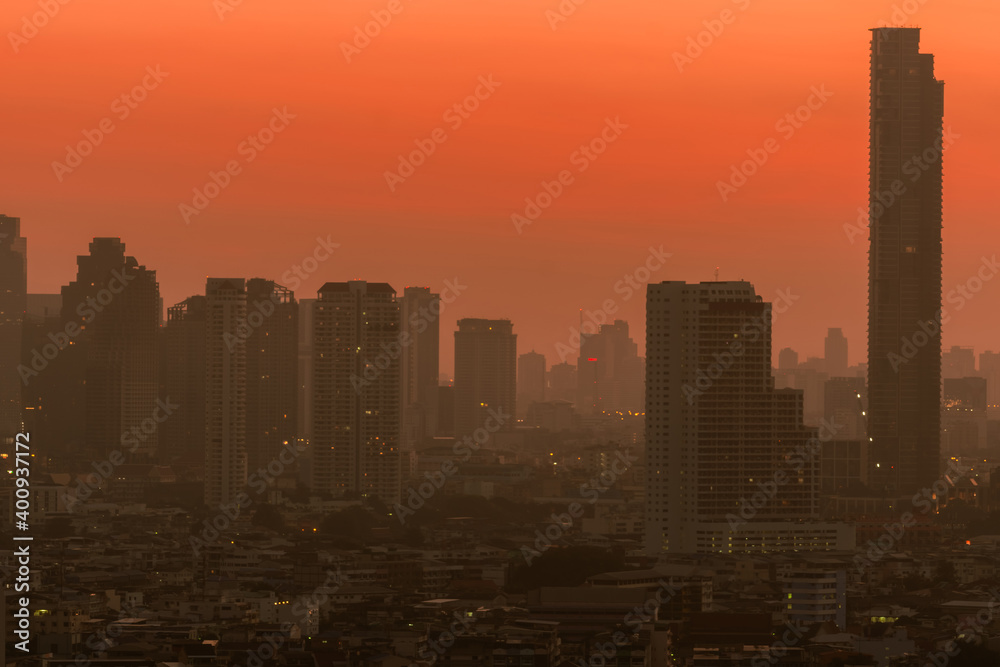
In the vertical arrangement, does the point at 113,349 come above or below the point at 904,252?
below

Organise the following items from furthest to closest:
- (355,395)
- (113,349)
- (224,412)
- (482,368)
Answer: (482,368), (113,349), (355,395), (224,412)

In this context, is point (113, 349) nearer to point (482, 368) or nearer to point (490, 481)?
point (490, 481)

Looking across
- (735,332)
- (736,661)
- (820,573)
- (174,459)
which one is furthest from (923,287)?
(736,661)

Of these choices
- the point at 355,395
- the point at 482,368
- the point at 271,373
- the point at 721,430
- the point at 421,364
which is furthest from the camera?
the point at 482,368

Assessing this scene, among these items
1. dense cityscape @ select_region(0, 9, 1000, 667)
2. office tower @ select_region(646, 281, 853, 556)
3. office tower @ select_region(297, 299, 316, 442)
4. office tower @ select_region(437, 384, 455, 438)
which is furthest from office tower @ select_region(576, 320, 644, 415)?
office tower @ select_region(646, 281, 853, 556)

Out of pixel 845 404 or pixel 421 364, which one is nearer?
pixel 845 404

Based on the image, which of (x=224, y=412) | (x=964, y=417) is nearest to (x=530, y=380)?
(x=964, y=417)

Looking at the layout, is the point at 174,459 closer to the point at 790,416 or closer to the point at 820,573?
the point at 790,416
